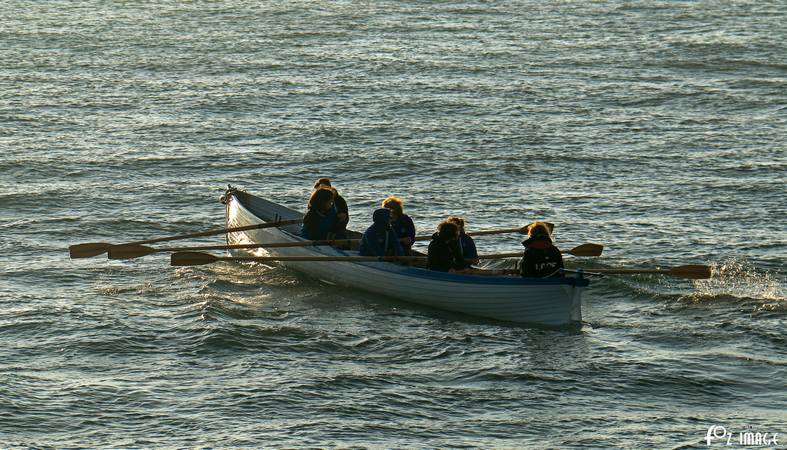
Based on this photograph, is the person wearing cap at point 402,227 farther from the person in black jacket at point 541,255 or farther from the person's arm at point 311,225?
the person in black jacket at point 541,255

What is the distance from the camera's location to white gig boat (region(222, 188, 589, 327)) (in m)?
19.6

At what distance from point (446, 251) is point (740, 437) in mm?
5871

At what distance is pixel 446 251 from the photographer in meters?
20.6

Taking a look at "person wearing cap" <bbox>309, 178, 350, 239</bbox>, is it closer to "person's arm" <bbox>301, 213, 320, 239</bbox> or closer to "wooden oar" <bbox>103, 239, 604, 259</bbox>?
"person's arm" <bbox>301, 213, 320, 239</bbox>

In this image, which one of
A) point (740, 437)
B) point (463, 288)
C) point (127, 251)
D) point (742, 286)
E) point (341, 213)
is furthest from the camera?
point (341, 213)

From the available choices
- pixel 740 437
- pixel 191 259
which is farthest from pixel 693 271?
pixel 191 259

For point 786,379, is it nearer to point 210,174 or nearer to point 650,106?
point 210,174

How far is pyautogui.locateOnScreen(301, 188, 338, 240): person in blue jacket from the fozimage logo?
8535 mm

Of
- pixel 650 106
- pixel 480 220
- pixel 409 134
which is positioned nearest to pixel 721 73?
pixel 650 106

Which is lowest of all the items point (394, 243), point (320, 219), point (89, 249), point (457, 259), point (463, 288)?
point (463, 288)

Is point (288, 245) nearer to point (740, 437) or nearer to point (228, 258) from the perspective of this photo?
point (228, 258)

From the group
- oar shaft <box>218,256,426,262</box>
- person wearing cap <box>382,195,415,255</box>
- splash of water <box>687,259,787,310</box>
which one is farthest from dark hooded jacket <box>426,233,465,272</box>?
splash of water <box>687,259,787,310</box>

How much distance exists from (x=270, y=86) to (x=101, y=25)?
48.0ft

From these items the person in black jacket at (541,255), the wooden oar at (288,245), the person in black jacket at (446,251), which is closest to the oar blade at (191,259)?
the wooden oar at (288,245)
